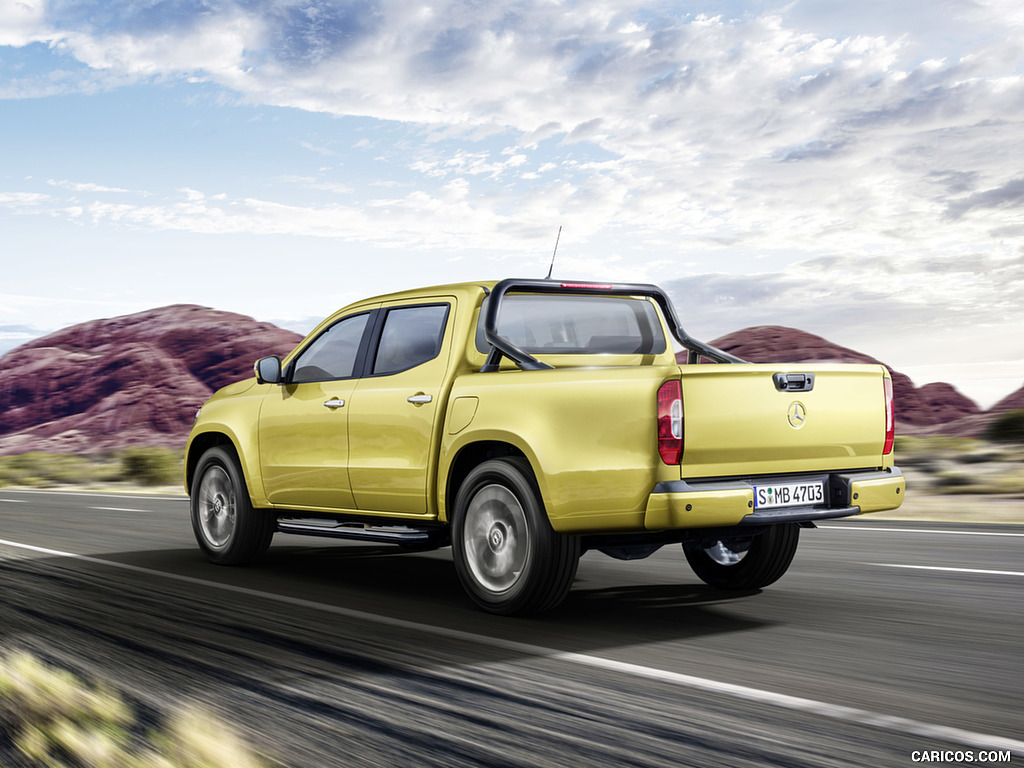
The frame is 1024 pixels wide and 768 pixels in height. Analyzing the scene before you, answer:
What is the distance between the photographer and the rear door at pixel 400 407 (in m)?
6.75

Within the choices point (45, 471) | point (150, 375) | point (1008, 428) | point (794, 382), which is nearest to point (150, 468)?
point (45, 471)

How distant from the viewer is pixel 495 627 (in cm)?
592

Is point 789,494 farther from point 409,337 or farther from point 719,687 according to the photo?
point 409,337

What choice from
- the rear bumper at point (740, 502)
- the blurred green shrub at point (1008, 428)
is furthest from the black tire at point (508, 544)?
the blurred green shrub at point (1008, 428)

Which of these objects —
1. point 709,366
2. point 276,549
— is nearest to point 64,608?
point 276,549

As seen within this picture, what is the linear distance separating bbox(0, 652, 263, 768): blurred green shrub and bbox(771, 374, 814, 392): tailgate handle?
333cm

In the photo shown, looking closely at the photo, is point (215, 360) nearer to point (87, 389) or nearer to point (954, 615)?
point (87, 389)

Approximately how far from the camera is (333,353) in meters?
7.98

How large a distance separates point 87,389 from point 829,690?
8658cm

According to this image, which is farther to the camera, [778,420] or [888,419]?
[888,419]

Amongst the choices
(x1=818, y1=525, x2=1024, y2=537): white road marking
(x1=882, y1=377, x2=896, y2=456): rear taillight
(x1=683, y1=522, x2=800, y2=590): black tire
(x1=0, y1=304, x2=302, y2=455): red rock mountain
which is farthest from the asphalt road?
(x1=0, y1=304, x2=302, y2=455): red rock mountain

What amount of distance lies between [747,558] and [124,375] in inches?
3248

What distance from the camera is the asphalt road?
3834 millimetres

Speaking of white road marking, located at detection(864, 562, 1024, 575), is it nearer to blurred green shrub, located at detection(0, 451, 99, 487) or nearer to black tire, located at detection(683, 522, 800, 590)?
black tire, located at detection(683, 522, 800, 590)
